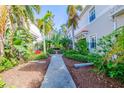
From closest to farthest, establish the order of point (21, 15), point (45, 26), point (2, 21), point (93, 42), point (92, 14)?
point (2, 21)
point (45, 26)
point (21, 15)
point (93, 42)
point (92, 14)

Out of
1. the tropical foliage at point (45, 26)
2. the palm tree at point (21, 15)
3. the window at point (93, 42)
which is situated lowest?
the window at point (93, 42)

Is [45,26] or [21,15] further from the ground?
[21,15]

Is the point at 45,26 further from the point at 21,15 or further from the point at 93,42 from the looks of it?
the point at 93,42

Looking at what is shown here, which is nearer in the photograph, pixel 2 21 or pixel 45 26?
pixel 2 21

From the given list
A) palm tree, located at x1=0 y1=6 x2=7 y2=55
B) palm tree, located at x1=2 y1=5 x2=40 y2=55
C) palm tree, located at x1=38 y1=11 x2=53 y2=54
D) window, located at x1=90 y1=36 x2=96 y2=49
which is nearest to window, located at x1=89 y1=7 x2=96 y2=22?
window, located at x1=90 y1=36 x2=96 y2=49

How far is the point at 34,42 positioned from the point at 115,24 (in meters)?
4.32

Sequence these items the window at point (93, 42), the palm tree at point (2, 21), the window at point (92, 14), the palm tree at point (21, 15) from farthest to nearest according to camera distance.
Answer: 1. the window at point (92, 14)
2. the window at point (93, 42)
3. the palm tree at point (21, 15)
4. the palm tree at point (2, 21)

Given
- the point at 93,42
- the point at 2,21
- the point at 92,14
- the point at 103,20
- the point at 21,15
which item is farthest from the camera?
the point at 92,14

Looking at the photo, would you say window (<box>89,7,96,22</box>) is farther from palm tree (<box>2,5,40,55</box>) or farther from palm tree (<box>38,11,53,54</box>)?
palm tree (<box>2,5,40,55</box>)

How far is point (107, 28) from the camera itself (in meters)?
8.26

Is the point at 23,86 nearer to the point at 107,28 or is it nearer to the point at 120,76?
the point at 120,76

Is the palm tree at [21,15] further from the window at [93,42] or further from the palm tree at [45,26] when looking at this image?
the window at [93,42]

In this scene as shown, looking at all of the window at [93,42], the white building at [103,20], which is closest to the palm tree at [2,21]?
the white building at [103,20]

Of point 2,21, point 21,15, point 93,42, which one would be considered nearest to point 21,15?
point 21,15
